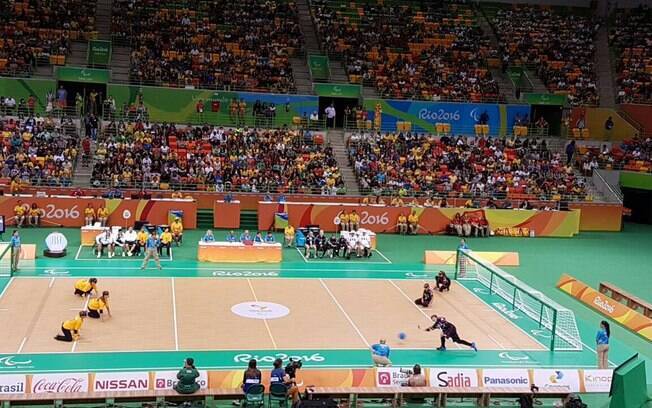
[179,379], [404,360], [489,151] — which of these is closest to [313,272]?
[404,360]

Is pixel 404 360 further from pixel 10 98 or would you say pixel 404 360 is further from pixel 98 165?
pixel 10 98

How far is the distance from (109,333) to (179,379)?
6226 mm

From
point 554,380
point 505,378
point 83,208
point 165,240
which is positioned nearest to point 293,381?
point 505,378

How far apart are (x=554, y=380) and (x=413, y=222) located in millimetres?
22470

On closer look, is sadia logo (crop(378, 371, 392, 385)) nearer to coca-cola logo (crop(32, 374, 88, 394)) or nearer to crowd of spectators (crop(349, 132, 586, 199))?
coca-cola logo (crop(32, 374, 88, 394))

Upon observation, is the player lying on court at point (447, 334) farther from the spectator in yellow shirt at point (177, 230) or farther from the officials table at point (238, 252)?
the spectator in yellow shirt at point (177, 230)

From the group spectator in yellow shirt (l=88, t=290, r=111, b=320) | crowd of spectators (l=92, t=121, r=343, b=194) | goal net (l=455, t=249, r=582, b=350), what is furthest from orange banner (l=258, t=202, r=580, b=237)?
spectator in yellow shirt (l=88, t=290, r=111, b=320)

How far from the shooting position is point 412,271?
3231cm

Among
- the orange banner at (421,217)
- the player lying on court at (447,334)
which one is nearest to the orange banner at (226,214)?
the orange banner at (421,217)

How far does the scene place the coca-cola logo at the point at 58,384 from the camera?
1664 centimetres

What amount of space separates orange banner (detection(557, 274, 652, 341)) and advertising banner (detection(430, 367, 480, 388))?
29.5 ft

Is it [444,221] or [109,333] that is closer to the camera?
[109,333]

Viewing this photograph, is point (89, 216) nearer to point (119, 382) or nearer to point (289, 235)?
point (289, 235)

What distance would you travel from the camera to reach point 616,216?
4628cm
